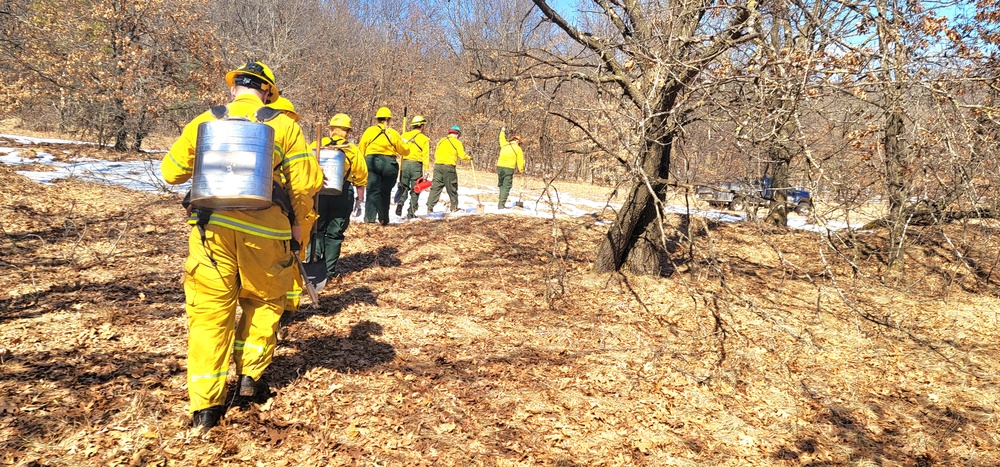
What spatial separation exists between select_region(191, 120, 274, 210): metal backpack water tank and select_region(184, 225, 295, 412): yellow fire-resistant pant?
253mm

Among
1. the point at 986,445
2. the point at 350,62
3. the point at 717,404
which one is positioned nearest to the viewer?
the point at 986,445

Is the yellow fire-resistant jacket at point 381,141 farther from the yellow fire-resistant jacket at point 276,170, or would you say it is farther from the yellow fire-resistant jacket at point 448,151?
the yellow fire-resistant jacket at point 276,170

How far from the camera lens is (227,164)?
2.84 meters

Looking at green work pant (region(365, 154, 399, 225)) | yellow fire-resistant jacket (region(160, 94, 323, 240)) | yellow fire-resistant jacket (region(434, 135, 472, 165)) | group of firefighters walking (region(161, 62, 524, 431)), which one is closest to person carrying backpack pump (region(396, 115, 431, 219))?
yellow fire-resistant jacket (region(434, 135, 472, 165))

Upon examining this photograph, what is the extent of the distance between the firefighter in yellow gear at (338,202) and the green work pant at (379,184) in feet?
7.73

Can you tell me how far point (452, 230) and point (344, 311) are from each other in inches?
152

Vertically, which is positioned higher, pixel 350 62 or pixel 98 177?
pixel 350 62

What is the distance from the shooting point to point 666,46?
5281 mm

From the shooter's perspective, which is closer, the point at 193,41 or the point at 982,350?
the point at 982,350

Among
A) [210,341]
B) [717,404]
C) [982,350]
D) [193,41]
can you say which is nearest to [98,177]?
[193,41]

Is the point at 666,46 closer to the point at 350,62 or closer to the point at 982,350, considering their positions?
the point at 982,350

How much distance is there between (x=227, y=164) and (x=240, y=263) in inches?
23.9

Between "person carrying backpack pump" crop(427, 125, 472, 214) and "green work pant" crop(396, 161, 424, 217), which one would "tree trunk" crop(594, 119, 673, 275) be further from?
"person carrying backpack pump" crop(427, 125, 472, 214)

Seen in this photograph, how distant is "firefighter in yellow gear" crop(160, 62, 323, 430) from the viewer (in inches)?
119
